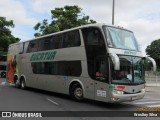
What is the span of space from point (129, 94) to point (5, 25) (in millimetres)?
49483

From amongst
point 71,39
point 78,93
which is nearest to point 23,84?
point 71,39

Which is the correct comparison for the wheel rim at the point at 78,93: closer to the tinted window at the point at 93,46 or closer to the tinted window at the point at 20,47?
the tinted window at the point at 93,46

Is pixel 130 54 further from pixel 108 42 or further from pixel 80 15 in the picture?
pixel 80 15

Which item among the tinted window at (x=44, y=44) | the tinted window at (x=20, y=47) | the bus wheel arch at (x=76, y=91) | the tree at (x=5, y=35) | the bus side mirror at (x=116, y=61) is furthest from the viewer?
the tree at (x=5, y=35)

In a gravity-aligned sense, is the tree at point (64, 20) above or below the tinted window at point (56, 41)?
above

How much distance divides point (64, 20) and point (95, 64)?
24.4m

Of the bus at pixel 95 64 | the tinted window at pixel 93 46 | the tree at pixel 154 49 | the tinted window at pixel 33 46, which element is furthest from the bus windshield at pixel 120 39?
the tree at pixel 154 49

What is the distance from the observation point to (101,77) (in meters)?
14.0

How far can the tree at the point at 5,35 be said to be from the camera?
5747cm

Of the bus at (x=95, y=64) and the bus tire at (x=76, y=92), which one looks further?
the bus tire at (x=76, y=92)

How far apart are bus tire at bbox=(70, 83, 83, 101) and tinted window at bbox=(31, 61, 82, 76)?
642mm

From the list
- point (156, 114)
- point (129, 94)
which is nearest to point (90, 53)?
point (129, 94)

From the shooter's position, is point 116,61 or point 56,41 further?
point 56,41

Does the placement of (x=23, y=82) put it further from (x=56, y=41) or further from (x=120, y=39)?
(x=120, y=39)
